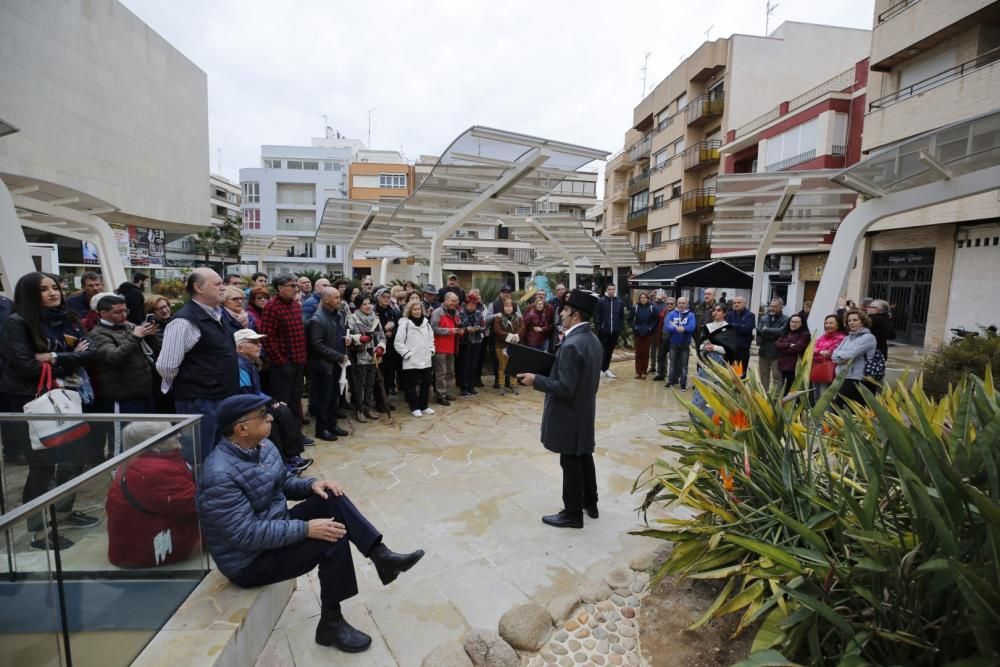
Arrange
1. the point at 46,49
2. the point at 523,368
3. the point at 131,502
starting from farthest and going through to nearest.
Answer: the point at 46,49 < the point at 523,368 < the point at 131,502

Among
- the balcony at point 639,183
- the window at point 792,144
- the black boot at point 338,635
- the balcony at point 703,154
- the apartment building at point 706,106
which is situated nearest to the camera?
the black boot at point 338,635

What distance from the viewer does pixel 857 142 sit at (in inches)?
739

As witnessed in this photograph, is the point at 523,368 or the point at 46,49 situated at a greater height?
the point at 46,49

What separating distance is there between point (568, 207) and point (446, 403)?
46.8 meters

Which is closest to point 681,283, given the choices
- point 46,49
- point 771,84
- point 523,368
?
point 523,368

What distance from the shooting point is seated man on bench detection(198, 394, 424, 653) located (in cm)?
222

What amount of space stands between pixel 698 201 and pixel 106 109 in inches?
1217

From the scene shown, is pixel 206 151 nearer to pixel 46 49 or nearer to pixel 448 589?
pixel 46 49

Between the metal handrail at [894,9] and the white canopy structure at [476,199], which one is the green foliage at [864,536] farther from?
the metal handrail at [894,9]

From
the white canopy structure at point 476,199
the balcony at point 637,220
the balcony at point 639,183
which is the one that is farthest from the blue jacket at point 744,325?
the balcony at point 639,183

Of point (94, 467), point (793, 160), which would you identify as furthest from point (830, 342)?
point (793, 160)

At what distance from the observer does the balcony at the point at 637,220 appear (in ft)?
115

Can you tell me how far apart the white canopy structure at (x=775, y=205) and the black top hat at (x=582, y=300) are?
619 cm

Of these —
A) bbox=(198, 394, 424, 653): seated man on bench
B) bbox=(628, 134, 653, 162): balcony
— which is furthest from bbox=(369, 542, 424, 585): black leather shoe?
bbox=(628, 134, 653, 162): balcony
